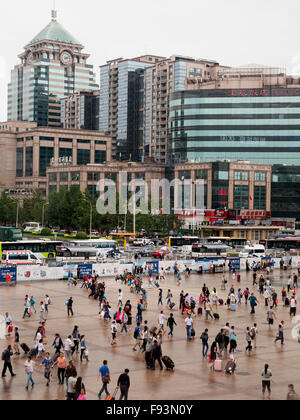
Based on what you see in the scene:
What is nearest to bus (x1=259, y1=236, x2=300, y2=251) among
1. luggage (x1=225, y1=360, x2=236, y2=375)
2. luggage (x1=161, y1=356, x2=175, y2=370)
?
luggage (x1=225, y1=360, x2=236, y2=375)

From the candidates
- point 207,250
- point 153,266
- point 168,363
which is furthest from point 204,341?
point 207,250

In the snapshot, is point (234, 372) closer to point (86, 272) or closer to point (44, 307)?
point (44, 307)

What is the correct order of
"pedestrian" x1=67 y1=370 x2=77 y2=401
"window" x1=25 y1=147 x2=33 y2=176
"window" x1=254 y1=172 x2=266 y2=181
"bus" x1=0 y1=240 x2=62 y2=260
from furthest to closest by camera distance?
"window" x1=25 y1=147 x2=33 y2=176 → "window" x1=254 y1=172 x2=266 y2=181 → "bus" x1=0 y1=240 x2=62 y2=260 → "pedestrian" x1=67 y1=370 x2=77 y2=401

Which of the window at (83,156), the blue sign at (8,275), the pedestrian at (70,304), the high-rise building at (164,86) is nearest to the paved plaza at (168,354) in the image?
the pedestrian at (70,304)

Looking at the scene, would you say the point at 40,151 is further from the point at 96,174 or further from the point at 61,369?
the point at 61,369

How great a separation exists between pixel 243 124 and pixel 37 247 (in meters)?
87.7

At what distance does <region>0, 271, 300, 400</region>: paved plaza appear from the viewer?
2381cm

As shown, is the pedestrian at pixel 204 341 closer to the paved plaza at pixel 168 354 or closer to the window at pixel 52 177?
the paved plaza at pixel 168 354

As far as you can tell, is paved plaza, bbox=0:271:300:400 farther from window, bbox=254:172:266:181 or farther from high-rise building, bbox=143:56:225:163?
high-rise building, bbox=143:56:225:163

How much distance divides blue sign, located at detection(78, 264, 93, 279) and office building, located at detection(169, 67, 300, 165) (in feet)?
312

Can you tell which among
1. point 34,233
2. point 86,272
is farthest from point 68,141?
point 86,272

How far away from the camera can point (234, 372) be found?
27.2 metres

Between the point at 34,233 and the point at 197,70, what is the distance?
92.5 m

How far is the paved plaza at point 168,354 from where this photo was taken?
2381cm
